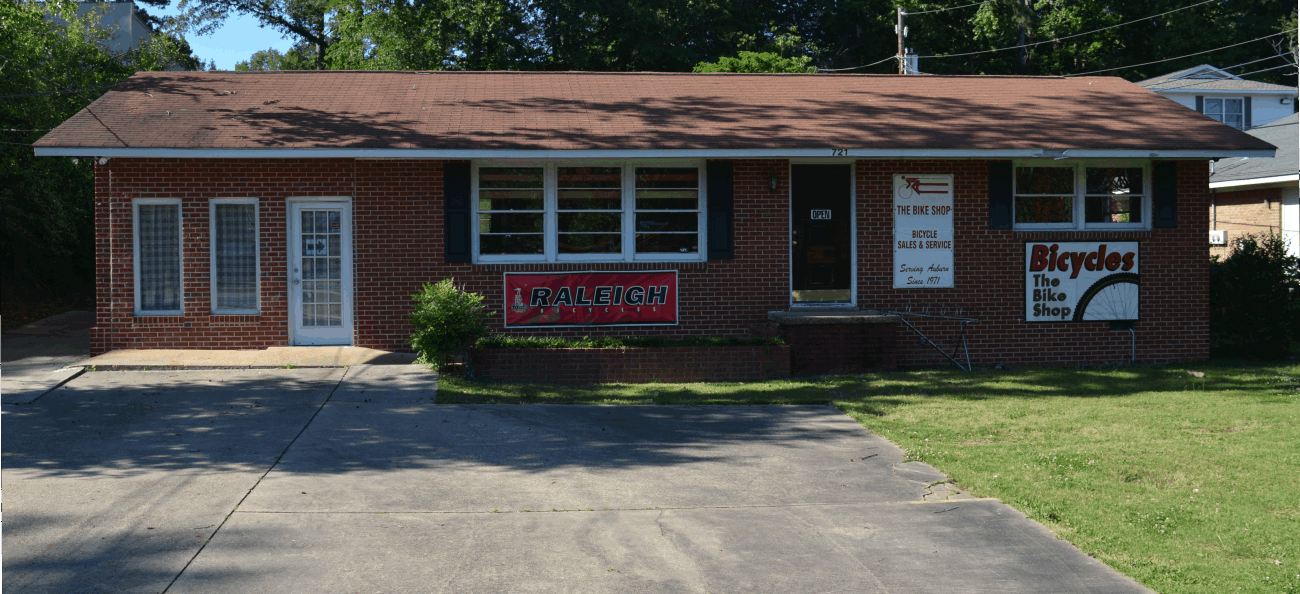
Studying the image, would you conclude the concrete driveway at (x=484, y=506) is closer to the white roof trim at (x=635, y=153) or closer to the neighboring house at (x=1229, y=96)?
the white roof trim at (x=635, y=153)

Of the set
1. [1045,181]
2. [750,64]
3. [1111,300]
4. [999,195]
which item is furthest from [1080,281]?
[750,64]

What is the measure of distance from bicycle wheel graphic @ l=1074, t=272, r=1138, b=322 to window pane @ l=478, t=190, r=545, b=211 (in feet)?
26.2

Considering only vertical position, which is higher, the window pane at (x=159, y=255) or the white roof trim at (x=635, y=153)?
the white roof trim at (x=635, y=153)

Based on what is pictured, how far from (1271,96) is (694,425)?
30519 mm

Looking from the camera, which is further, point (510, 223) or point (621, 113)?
point (621, 113)

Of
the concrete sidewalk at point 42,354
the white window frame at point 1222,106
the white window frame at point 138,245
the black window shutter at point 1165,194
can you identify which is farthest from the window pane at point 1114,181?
the white window frame at point 1222,106

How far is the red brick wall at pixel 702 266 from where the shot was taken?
545 inches

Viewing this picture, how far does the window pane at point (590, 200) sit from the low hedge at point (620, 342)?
193cm

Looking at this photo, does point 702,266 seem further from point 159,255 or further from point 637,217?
point 159,255

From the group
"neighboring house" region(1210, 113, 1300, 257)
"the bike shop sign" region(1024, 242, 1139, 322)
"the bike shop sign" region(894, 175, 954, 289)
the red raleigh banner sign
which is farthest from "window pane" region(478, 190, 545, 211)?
"neighboring house" region(1210, 113, 1300, 257)

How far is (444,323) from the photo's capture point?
12320 mm

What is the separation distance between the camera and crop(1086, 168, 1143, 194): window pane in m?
15.2

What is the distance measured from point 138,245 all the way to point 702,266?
25.2 ft

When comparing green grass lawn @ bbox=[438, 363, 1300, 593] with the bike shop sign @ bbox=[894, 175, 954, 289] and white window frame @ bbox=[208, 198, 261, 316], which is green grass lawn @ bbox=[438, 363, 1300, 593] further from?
white window frame @ bbox=[208, 198, 261, 316]
